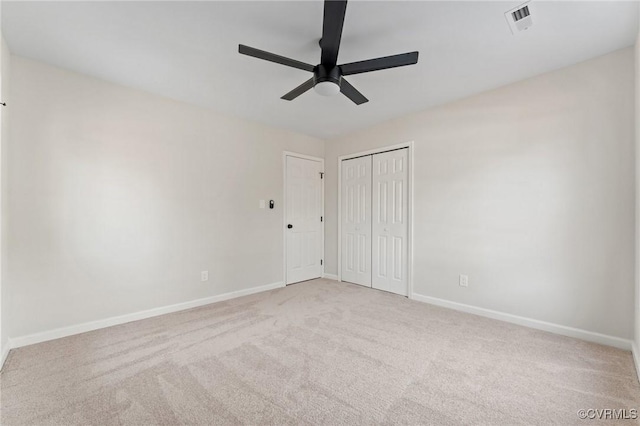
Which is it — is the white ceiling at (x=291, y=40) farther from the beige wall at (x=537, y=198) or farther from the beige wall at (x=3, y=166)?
the beige wall at (x=537, y=198)

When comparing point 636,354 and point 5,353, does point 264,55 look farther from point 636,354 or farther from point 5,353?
point 636,354

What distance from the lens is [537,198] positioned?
8.66ft

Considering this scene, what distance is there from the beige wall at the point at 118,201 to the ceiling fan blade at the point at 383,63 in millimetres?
2203

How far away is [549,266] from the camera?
102 inches

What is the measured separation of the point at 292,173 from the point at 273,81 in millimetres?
1801

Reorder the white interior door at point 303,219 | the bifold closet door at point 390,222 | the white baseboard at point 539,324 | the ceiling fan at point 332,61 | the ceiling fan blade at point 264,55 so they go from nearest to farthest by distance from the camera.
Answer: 1. the ceiling fan at point 332,61
2. the ceiling fan blade at point 264,55
3. the white baseboard at point 539,324
4. the bifold closet door at point 390,222
5. the white interior door at point 303,219

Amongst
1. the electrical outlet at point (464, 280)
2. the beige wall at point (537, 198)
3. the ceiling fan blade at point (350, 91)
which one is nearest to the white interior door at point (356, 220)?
the beige wall at point (537, 198)

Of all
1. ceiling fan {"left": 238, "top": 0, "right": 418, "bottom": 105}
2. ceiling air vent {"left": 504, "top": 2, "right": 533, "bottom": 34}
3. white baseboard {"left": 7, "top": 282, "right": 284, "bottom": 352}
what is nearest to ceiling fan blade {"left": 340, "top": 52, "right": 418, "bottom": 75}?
ceiling fan {"left": 238, "top": 0, "right": 418, "bottom": 105}

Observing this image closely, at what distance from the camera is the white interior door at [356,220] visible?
Answer: 13.7 feet

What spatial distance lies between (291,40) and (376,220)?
2.67 meters

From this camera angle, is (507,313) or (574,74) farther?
(507,313)

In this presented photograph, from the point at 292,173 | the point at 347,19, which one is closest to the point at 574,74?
the point at 347,19

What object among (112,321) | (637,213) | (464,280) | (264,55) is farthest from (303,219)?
(637,213)

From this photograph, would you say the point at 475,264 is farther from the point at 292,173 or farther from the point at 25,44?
the point at 25,44
